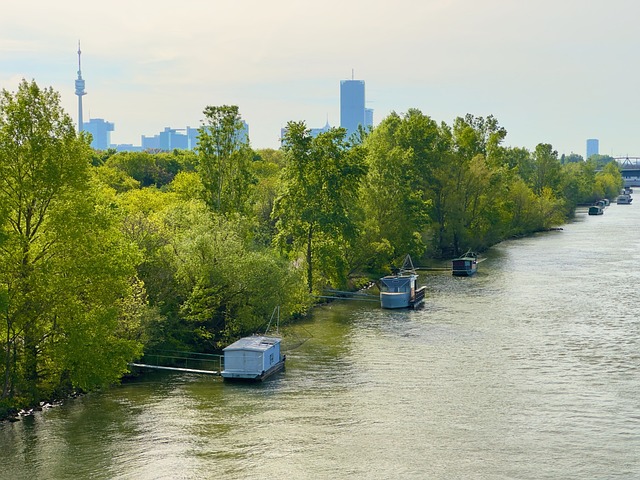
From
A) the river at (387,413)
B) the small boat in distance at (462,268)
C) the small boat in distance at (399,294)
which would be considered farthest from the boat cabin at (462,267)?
the river at (387,413)

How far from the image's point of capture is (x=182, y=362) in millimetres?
50656

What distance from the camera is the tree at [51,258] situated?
39344 millimetres

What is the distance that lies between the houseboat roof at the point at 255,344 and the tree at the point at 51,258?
727cm

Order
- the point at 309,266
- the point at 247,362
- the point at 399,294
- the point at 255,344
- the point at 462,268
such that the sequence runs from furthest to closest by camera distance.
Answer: the point at 462,268, the point at 309,266, the point at 399,294, the point at 255,344, the point at 247,362

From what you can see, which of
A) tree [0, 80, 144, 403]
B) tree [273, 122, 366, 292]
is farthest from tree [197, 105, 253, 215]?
tree [0, 80, 144, 403]

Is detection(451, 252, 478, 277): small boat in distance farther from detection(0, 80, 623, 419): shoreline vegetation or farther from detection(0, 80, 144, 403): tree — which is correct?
detection(0, 80, 144, 403): tree

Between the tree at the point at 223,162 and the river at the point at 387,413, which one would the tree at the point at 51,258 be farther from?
the tree at the point at 223,162

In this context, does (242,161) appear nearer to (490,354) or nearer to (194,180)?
(194,180)

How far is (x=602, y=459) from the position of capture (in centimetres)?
3462

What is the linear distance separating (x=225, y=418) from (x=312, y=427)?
14.3 ft

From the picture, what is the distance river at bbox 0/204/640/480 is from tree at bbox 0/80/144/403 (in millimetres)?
2770

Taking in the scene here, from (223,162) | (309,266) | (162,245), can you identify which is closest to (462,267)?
(309,266)

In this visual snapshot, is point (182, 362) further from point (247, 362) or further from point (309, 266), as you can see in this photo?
point (309, 266)

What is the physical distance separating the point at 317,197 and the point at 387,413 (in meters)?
38.4
